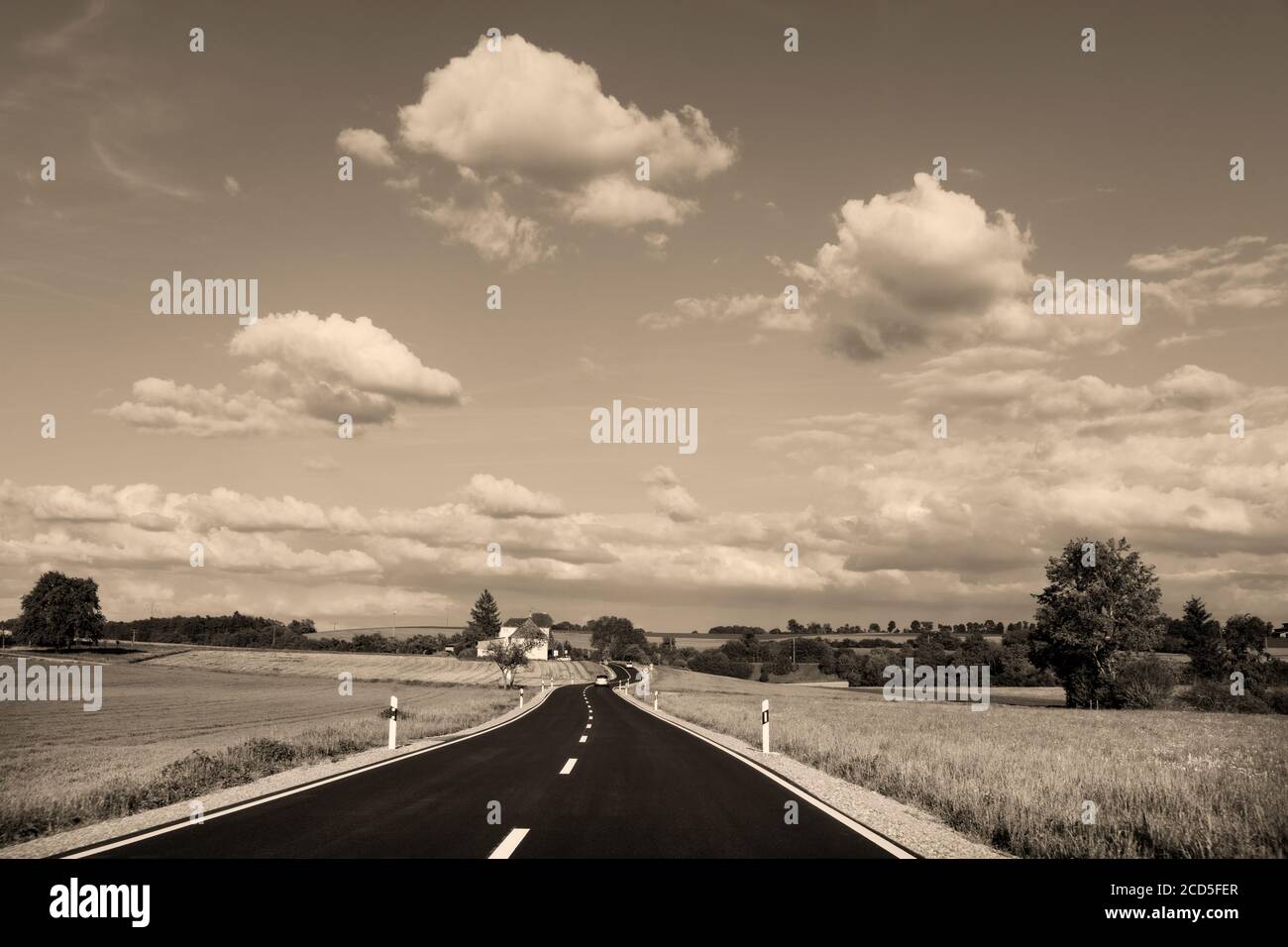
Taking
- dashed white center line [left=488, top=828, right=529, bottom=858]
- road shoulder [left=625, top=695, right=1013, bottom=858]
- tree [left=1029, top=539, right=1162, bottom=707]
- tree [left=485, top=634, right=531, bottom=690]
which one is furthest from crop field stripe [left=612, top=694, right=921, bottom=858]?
tree [left=485, top=634, right=531, bottom=690]

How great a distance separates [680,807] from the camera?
387 inches

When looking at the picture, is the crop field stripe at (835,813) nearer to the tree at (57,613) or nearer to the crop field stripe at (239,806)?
the crop field stripe at (239,806)

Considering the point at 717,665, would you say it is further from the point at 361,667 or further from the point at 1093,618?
the point at 1093,618

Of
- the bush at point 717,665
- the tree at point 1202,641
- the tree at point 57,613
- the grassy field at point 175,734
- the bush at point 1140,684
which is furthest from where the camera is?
the bush at point 717,665

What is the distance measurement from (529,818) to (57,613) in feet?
452

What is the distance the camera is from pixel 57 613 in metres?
116

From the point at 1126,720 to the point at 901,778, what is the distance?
33.4 meters

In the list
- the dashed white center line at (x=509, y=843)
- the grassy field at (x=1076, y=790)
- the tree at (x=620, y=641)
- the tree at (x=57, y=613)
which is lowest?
the tree at (x=620, y=641)

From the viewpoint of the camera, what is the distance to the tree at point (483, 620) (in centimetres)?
17462

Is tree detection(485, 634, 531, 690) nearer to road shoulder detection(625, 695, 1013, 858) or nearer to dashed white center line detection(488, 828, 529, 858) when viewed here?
road shoulder detection(625, 695, 1013, 858)

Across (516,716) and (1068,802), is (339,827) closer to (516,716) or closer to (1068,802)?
(1068,802)

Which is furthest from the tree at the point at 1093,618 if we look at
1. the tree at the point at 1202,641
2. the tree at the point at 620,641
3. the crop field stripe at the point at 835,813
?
the tree at the point at 620,641

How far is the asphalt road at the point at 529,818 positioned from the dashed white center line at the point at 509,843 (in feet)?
0.06
